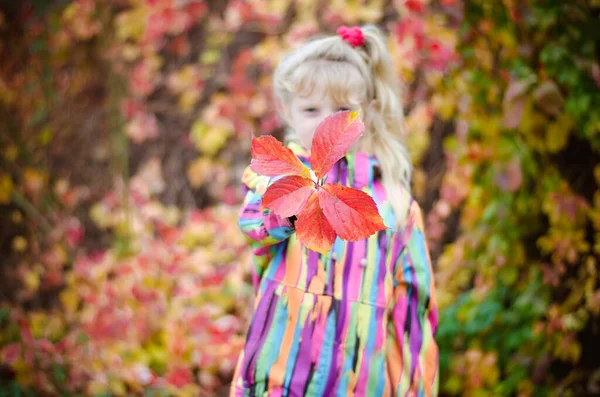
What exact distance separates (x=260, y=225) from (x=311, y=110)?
12.2 inches

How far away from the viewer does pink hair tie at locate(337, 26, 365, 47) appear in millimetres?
1433

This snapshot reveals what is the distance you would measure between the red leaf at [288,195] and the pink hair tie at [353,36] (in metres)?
0.67

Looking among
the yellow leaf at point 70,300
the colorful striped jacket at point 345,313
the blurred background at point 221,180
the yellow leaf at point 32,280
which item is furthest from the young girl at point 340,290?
the yellow leaf at point 32,280

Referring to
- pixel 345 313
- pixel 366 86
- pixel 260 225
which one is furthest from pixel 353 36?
pixel 345 313

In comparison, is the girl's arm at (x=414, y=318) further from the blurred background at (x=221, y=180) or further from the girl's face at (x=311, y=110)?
the blurred background at (x=221, y=180)

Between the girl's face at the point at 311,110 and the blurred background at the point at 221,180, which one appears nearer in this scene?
the girl's face at the point at 311,110

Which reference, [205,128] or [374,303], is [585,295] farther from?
[205,128]

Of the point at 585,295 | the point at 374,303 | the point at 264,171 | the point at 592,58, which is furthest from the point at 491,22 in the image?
the point at 264,171

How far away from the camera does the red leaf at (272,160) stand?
874 mm

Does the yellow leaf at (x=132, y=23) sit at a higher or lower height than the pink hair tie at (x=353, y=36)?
higher

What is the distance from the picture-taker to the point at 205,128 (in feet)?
11.4

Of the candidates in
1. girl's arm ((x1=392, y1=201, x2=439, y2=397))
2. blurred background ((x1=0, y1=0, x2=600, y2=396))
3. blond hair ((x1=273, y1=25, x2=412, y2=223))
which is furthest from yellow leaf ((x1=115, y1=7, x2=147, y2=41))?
girl's arm ((x1=392, y1=201, x2=439, y2=397))

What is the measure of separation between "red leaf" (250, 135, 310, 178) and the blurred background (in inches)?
48.9

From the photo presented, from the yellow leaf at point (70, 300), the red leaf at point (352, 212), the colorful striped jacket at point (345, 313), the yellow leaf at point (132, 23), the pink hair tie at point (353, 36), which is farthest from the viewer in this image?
the yellow leaf at point (132, 23)
